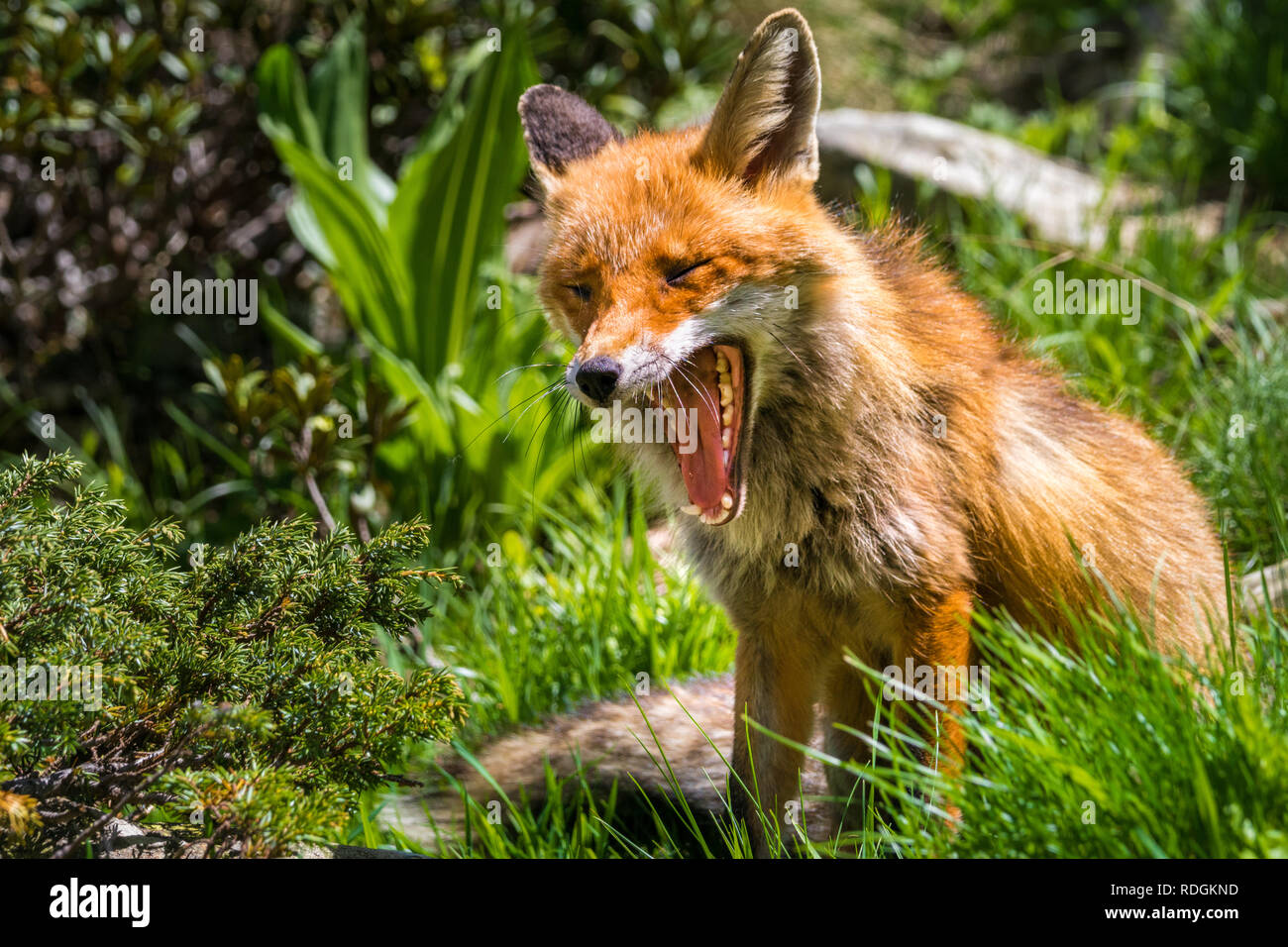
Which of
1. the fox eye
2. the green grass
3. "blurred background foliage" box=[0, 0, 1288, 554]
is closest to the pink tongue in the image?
the fox eye

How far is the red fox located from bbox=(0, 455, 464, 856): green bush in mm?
829

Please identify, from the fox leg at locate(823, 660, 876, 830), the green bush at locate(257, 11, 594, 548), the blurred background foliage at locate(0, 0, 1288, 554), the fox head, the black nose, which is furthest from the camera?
the blurred background foliage at locate(0, 0, 1288, 554)

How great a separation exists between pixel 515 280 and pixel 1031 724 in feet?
16.5

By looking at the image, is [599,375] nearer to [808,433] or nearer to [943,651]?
[808,433]

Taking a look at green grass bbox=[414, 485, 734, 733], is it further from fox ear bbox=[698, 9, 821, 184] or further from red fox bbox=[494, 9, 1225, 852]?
fox ear bbox=[698, 9, 821, 184]

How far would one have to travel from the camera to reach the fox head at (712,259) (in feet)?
9.53

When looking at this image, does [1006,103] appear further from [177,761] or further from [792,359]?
[177,761]

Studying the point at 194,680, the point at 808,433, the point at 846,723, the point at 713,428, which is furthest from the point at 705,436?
the point at 194,680

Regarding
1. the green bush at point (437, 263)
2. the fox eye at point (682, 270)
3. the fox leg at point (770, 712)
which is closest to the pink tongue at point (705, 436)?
the fox eye at point (682, 270)

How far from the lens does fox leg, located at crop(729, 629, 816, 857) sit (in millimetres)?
3307

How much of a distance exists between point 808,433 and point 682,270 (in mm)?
591

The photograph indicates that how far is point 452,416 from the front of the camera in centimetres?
549

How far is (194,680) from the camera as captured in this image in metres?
2.49
